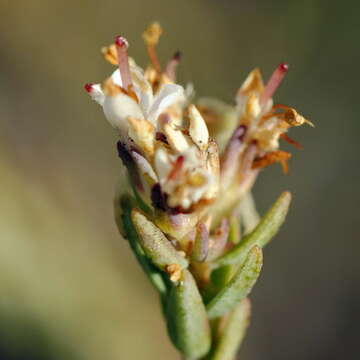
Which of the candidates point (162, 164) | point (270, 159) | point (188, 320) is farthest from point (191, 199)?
point (270, 159)

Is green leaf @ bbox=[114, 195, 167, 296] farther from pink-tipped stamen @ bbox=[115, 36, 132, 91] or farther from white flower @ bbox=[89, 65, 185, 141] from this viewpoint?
pink-tipped stamen @ bbox=[115, 36, 132, 91]

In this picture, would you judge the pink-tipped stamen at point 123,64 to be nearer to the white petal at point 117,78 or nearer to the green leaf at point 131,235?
the white petal at point 117,78

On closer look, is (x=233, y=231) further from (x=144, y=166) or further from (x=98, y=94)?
(x=98, y=94)

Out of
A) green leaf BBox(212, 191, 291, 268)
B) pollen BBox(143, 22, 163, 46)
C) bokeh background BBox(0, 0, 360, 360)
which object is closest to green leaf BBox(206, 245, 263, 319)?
green leaf BBox(212, 191, 291, 268)

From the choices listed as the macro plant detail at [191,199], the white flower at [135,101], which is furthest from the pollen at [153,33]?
the white flower at [135,101]

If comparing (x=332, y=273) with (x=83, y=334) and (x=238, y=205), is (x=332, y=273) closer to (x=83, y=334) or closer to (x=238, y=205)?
(x=83, y=334)

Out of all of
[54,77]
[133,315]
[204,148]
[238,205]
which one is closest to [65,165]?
[54,77]
